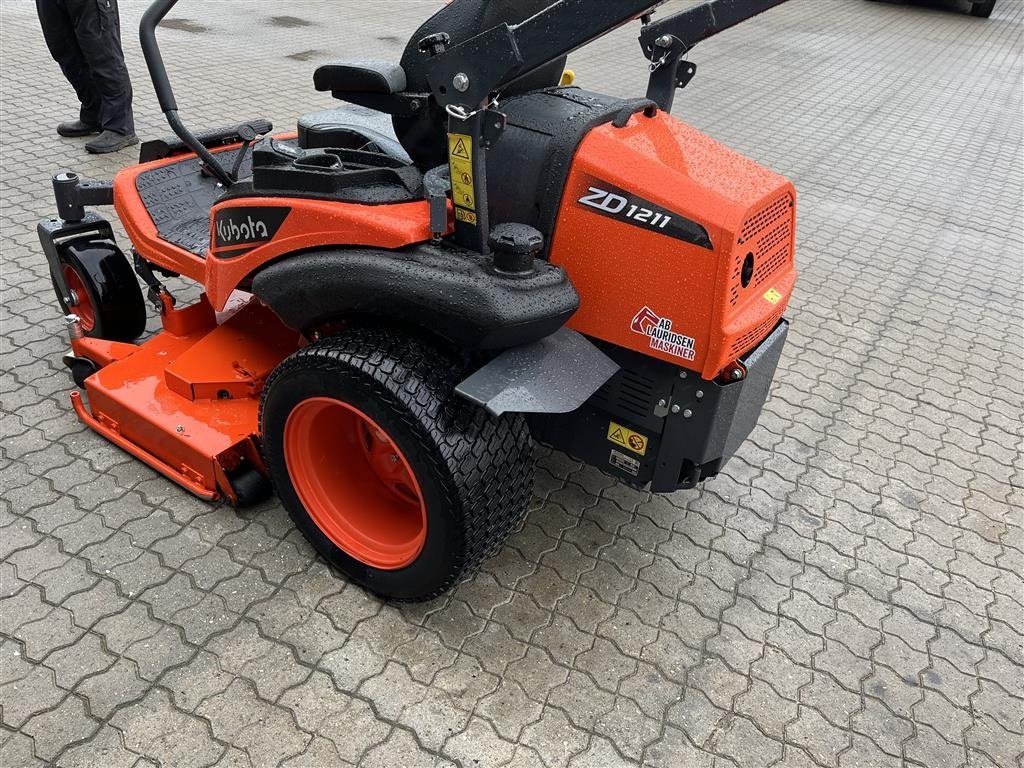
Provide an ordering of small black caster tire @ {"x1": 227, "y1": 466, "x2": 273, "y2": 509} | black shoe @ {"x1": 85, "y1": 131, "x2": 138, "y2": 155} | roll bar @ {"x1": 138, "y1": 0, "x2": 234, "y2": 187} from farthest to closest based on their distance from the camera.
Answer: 1. black shoe @ {"x1": 85, "y1": 131, "x2": 138, "y2": 155}
2. small black caster tire @ {"x1": 227, "y1": 466, "x2": 273, "y2": 509}
3. roll bar @ {"x1": 138, "y1": 0, "x2": 234, "y2": 187}

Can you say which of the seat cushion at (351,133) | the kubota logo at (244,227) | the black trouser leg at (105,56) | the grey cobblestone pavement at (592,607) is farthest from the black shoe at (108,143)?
the kubota logo at (244,227)

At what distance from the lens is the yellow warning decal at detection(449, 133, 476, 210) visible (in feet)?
6.34

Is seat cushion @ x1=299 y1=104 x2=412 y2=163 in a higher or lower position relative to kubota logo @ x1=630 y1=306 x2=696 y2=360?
higher

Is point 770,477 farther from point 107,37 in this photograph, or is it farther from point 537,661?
point 107,37

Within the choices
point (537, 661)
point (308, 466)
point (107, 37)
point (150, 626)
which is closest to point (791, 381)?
point (537, 661)

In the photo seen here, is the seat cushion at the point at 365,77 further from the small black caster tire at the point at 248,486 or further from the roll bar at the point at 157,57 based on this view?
the small black caster tire at the point at 248,486

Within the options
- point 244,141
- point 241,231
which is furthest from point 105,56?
point 241,231

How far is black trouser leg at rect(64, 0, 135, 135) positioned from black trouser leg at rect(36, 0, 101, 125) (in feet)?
0.32

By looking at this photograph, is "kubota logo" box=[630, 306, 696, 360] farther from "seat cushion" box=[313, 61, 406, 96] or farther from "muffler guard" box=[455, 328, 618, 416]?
"seat cushion" box=[313, 61, 406, 96]

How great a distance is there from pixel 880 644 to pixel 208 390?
7.98ft

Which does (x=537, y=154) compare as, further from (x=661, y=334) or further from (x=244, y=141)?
(x=244, y=141)

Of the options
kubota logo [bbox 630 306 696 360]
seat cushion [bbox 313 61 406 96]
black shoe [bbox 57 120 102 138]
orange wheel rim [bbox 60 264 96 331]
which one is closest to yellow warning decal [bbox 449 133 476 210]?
seat cushion [bbox 313 61 406 96]

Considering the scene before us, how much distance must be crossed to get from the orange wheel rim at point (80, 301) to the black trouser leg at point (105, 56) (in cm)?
277

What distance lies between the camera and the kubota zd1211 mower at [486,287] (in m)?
1.96
